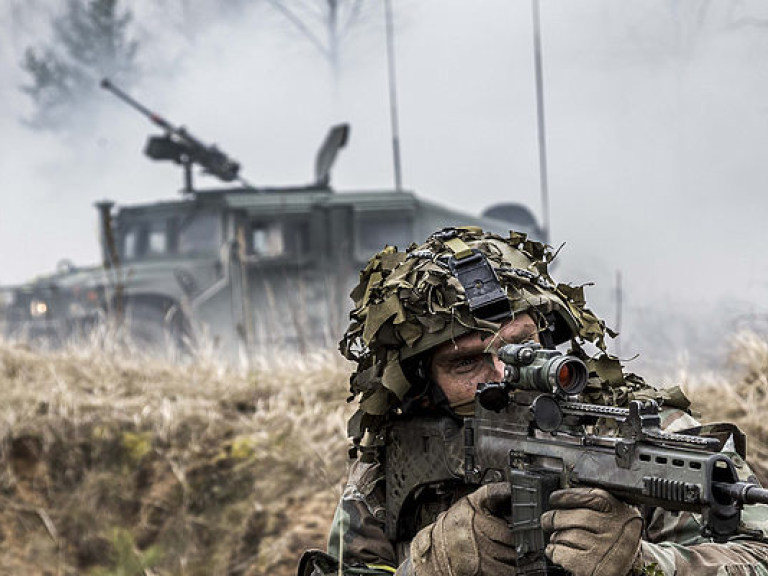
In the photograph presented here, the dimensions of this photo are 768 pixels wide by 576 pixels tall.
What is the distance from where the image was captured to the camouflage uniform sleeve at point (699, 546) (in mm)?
1851

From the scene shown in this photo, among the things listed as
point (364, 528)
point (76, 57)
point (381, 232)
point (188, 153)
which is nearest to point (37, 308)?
point (188, 153)

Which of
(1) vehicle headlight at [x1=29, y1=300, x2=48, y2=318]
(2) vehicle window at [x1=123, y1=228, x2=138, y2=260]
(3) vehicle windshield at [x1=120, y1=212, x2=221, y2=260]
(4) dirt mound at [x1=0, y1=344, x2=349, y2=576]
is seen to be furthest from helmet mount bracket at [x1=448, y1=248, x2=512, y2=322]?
(2) vehicle window at [x1=123, y1=228, x2=138, y2=260]

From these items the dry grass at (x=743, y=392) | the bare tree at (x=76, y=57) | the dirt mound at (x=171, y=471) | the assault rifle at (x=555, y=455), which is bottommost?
the dirt mound at (x=171, y=471)

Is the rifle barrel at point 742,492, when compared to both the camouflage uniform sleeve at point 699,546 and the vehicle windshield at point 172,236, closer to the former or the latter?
the camouflage uniform sleeve at point 699,546

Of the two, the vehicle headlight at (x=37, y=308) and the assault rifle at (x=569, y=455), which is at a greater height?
the assault rifle at (x=569, y=455)

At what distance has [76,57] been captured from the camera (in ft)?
77.8

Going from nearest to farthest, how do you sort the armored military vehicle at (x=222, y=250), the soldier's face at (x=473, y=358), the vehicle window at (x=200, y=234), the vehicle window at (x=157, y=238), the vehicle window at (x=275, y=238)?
the soldier's face at (x=473, y=358) < the armored military vehicle at (x=222, y=250) < the vehicle window at (x=275, y=238) < the vehicle window at (x=200, y=234) < the vehicle window at (x=157, y=238)

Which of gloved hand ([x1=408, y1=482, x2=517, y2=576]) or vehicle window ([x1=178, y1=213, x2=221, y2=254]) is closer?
gloved hand ([x1=408, y1=482, x2=517, y2=576])

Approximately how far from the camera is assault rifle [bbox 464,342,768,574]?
1.52 meters

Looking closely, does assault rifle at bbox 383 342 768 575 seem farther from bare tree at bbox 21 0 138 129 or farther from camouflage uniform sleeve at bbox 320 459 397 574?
bare tree at bbox 21 0 138 129

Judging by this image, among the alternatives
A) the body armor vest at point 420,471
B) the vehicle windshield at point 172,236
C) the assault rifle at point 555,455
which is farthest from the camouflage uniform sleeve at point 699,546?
the vehicle windshield at point 172,236

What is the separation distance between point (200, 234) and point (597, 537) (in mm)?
10325

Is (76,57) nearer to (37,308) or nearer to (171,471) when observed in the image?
(37,308)

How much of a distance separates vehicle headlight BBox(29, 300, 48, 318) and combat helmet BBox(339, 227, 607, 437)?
9.36 meters
